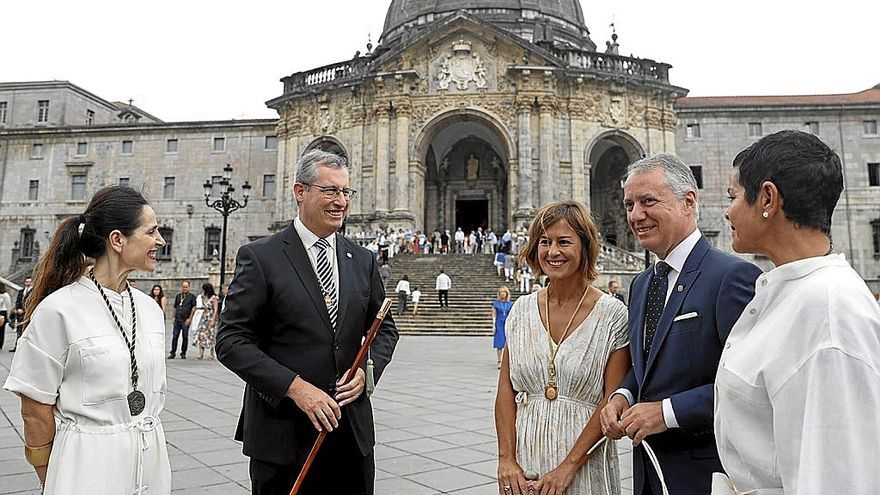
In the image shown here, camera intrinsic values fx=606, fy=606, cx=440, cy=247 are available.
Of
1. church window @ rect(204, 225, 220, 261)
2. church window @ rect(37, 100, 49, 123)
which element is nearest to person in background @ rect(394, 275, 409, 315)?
church window @ rect(204, 225, 220, 261)

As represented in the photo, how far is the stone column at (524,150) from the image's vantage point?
28.2 m

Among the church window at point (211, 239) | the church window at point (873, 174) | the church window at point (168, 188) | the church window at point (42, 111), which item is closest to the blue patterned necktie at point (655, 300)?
the church window at point (211, 239)

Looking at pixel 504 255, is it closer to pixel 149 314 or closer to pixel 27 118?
pixel 149 314

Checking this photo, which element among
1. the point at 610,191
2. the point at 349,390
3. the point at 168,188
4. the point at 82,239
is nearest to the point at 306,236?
the point at 349,390

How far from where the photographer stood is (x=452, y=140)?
3381cm

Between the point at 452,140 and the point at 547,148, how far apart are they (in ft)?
22.9

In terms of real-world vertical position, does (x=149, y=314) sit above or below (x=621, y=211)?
below

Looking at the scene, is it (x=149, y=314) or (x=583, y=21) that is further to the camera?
(x=583, y=21)

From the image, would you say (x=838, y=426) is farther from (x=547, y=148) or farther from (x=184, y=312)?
(x=547, y=148)

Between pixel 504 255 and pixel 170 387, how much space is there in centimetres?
1611

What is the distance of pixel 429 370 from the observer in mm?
11336

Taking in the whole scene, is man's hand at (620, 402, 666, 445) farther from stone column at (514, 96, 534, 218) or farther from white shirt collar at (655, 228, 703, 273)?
stone column at (514, 96, 534, 218)

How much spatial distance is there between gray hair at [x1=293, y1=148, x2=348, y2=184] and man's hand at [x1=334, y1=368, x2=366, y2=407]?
1.00 m

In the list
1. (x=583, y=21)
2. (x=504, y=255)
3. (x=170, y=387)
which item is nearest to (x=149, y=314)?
(x=170, y=387)
